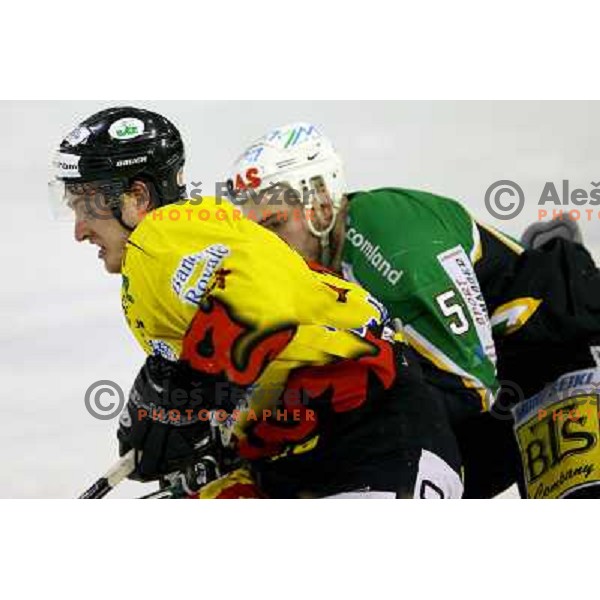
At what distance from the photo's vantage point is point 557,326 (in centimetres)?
333

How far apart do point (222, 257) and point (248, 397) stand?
31 cm

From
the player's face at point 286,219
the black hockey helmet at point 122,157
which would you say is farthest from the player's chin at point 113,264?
the player's face at point 286,219

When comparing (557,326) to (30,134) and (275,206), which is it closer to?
(275,206)

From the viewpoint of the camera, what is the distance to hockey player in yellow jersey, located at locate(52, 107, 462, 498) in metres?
2.31

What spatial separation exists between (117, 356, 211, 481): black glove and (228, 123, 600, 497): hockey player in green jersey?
0.64 meters

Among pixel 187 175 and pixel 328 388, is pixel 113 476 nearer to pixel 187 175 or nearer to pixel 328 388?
pixel 328 388

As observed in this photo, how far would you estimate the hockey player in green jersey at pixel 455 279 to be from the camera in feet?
9.89

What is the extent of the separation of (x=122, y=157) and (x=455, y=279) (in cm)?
84

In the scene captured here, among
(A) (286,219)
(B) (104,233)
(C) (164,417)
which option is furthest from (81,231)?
(C) (164,417)

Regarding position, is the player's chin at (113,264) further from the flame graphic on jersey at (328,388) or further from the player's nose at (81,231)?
the flame graphic on jersey at (328,388)

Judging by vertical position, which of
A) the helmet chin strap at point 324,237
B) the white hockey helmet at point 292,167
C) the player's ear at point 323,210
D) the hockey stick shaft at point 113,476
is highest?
the white hockey helmet at point 292,167

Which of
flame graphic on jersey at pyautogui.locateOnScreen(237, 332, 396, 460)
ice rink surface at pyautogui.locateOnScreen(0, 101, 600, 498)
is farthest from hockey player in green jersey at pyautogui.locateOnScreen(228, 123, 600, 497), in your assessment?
ice rink surface at pyautogui.locateOnScreen(0, 101, 600, 498)

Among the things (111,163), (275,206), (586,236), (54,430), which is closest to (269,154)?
(275,206)

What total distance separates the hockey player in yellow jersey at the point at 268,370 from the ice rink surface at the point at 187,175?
131cm
